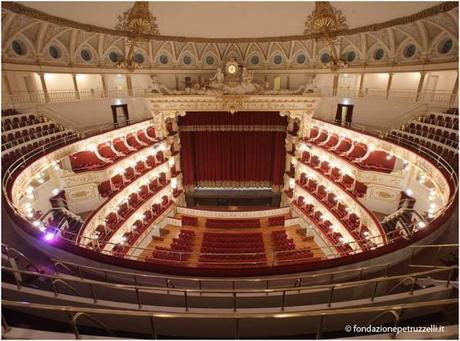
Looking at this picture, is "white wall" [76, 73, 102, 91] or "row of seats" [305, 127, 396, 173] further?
"white wall" [76, 73, 102, 91]

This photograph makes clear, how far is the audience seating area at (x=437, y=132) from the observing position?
983 cm

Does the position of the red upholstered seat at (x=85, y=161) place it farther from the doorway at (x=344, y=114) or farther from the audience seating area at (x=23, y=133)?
the doorway at (x=344, y=114)

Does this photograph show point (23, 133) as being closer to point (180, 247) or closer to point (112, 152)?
point (112, 152)

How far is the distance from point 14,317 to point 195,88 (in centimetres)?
1522

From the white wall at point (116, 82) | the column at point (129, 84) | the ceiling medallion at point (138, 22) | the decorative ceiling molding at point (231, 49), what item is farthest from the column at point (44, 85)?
the ceiling medallion at point (138, 22)

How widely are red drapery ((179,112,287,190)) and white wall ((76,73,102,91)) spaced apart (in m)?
5.90

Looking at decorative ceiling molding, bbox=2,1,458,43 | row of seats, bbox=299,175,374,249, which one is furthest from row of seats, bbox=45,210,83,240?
row of seats, bbox=299,175,374,249

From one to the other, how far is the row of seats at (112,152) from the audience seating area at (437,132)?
1488cm

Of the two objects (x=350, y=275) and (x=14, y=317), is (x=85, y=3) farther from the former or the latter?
(x=350, y=275)

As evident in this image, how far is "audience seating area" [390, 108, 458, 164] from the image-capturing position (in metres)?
9.83

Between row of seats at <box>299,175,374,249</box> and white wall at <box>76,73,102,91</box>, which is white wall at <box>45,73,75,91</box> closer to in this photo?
white wall at <box>76,73,102,91</box>

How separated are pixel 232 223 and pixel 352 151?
917cm

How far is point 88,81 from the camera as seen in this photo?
55.2ft

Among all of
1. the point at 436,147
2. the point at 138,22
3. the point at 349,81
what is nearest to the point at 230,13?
the point at 138,22
